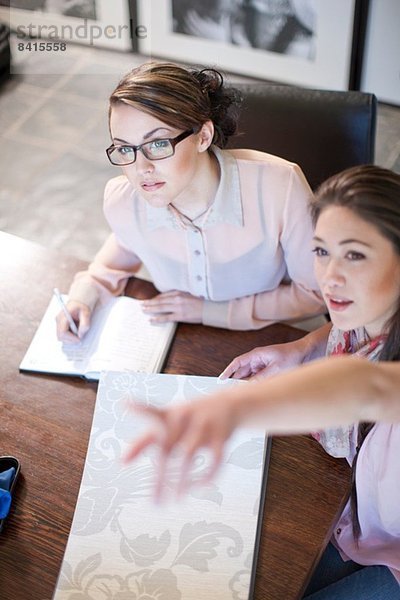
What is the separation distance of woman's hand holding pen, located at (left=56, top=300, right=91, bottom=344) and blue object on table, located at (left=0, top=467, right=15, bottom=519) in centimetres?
33

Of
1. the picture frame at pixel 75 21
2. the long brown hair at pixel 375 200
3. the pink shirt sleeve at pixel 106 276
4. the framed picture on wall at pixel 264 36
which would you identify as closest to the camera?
the long brown hair at pixel 375 200

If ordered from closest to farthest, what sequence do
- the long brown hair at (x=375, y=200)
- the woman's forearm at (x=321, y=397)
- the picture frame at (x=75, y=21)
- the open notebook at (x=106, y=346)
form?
the woman's forearm at (x=321, y=397) < the long brown hair at (x=375, y=200) < the open notebook at (x=106, y=346) < the picture frame at (x=75, y=21)

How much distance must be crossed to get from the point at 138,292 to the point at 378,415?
985mm

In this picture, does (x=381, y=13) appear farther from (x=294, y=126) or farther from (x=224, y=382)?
(x=224, y=382)

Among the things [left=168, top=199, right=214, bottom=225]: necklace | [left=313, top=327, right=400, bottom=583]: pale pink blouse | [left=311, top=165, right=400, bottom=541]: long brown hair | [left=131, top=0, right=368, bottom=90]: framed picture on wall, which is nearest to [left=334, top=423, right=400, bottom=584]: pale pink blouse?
[left=313, top=327, right=400, bottom=583]: pale pink blouse

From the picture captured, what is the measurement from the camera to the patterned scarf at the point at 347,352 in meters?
1.42

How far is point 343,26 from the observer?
3.35 m

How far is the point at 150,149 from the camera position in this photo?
1.60 metres

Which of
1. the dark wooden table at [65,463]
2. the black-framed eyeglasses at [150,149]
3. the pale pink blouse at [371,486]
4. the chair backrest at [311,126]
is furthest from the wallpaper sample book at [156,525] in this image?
the chair backrest at [311,126]

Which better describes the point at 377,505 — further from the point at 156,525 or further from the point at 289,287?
the point at 289,287

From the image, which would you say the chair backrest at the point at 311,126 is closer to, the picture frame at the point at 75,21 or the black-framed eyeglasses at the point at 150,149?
the black-framed eyeglasses at the point at 150,149

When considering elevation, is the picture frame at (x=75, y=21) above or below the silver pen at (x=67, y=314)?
below

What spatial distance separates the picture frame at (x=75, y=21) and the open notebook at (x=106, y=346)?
2.44 metres

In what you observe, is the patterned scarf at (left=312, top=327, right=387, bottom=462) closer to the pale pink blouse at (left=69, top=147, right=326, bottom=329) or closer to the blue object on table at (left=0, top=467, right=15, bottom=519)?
the pale pink blouse at (left=69, top=147, right=326, bottom=329)
